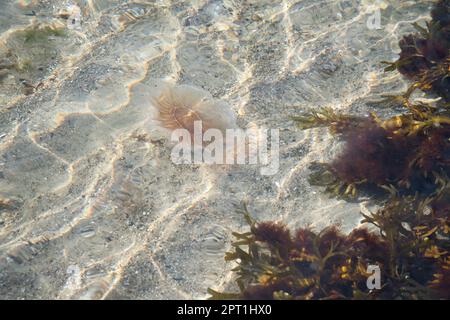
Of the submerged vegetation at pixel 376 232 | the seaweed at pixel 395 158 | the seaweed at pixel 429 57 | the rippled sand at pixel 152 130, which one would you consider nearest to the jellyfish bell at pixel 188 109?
the rippled sand at pixel 152 130

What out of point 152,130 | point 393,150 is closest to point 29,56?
point 152,130

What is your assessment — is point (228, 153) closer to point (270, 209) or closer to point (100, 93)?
point (270, 209)

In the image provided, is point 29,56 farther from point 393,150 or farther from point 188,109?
point 393,150

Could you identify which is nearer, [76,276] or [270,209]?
[76,276]

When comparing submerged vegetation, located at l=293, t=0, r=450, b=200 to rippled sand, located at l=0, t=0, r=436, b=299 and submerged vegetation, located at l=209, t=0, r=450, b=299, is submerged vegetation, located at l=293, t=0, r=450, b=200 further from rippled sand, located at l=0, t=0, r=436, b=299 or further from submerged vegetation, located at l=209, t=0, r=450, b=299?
rippled sand, located at l=0, t=0, r=436, b=299

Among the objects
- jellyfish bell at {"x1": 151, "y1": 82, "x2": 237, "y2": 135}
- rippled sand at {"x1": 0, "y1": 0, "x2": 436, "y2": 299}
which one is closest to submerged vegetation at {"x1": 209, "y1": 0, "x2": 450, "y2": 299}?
rippled sand at {"x1": 0, "y1": 0, "x2": 436, "y2": 299}
